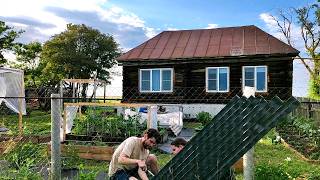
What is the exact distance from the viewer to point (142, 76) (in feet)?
77.1

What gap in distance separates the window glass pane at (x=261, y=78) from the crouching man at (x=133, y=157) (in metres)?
16.9

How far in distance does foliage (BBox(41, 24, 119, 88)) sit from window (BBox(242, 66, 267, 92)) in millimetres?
17385

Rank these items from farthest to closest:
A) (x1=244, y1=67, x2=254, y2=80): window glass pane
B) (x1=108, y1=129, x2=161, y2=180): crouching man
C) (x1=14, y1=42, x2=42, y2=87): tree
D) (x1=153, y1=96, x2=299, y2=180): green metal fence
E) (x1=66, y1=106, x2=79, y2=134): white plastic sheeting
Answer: (x1=14, y1=42, x2=42, y2=87): tree → (x1=244, y1=67, x2=254, y2=80): window glass pane → (x1=66, y1=106, x2=79, y2=134): white plastic sheeting → (x1=108, y1=129, x2=161, y2=180): crouching man → (x1=153, y1=96, x2=299, y2=180): green metal fence

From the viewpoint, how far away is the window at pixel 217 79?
73.0 feet

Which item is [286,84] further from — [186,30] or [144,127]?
[144,127]

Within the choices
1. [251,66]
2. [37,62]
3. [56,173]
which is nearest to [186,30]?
[251,66]

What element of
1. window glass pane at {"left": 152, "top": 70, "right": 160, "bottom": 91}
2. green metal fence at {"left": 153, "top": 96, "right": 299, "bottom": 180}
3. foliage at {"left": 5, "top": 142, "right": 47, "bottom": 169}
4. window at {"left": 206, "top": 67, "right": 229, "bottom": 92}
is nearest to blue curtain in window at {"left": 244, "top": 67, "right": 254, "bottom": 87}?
window at {"left": 206, "top": 67, "right": 229, "bottom": 92}

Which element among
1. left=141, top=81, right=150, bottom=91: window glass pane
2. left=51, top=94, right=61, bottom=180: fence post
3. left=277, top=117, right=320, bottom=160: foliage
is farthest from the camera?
left=141, top=81, right=150, bottom=91: window glass pane

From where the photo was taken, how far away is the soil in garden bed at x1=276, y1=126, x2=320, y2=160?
10.1m

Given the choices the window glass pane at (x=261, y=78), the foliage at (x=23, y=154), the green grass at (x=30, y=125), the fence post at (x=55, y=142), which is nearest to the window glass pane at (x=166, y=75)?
the window glass pane at (x=261, y=78)

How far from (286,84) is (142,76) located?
7.59m

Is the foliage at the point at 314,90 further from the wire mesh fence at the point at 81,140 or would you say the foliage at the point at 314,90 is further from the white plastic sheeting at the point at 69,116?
the white plastic sheeting at the point at 69,116

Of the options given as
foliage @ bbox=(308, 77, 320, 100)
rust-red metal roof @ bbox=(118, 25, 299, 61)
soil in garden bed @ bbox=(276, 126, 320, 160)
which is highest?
rust-red metal roof @ bbox=(118, 25, 299, 61)

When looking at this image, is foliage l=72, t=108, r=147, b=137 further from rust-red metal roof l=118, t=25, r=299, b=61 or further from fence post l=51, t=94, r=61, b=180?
rust-red metal roof l=118, t=25, r=299, b=61
